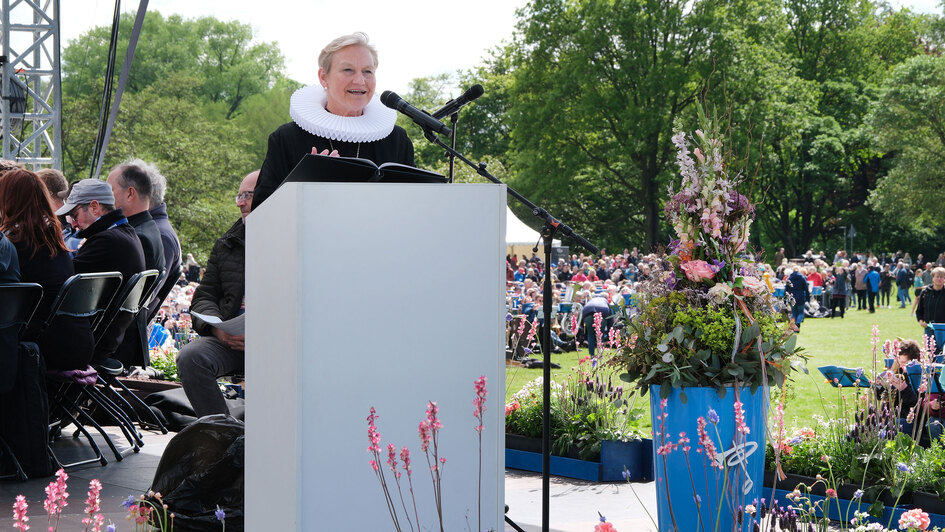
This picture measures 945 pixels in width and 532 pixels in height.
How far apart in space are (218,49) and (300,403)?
62.4 m

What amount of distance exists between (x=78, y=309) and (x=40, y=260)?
380 mm

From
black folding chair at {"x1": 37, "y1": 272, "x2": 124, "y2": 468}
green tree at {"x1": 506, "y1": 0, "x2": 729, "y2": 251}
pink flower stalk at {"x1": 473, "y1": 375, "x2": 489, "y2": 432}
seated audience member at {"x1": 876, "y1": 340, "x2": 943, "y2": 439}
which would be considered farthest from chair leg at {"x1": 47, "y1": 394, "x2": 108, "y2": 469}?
green tree at {"x1": 506, "y1": 0, "x2": 729, "y2": 251}

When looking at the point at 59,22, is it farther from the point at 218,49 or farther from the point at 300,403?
the point at 218,49

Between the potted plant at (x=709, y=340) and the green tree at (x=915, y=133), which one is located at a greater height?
the green tree at (x=915, y=133)

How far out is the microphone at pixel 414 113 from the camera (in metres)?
3.62

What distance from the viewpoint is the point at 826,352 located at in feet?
55.3

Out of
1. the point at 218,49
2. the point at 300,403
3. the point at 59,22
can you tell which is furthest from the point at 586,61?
the point at 300,403

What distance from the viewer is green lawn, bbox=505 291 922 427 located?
9648 millimetres

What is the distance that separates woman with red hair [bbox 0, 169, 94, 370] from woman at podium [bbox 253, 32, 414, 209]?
7.46 feet

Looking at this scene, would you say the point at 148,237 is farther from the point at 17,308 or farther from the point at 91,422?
the point at 17,308

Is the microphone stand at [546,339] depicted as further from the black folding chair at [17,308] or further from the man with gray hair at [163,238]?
the man with gray hair at [163,238]

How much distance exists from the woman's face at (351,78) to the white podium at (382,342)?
149 cm

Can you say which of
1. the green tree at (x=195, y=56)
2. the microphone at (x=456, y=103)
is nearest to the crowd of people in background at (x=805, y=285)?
the microphone at (x=456, y=103)

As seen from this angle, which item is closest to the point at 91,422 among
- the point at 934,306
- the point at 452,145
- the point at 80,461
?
the point at 80,461
